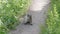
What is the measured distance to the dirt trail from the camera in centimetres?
492

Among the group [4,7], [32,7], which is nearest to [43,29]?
[4,7]

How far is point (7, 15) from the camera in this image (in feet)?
16.4

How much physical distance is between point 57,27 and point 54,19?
10.0 inches

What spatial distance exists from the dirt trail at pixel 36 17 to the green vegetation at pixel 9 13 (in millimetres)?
188

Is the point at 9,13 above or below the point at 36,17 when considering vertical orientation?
above

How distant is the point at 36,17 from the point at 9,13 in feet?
2.78

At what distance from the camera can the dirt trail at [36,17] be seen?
16.1ft

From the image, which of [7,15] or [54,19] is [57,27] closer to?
→ [54,19]

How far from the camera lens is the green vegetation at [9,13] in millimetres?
4861

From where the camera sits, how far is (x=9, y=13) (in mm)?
5098

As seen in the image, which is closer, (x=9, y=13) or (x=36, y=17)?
(x=9, y=13)

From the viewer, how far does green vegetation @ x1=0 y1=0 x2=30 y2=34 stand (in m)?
4.86

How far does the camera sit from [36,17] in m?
5.63

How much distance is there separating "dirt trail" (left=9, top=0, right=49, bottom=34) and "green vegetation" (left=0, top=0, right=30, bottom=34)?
7.4 inches
